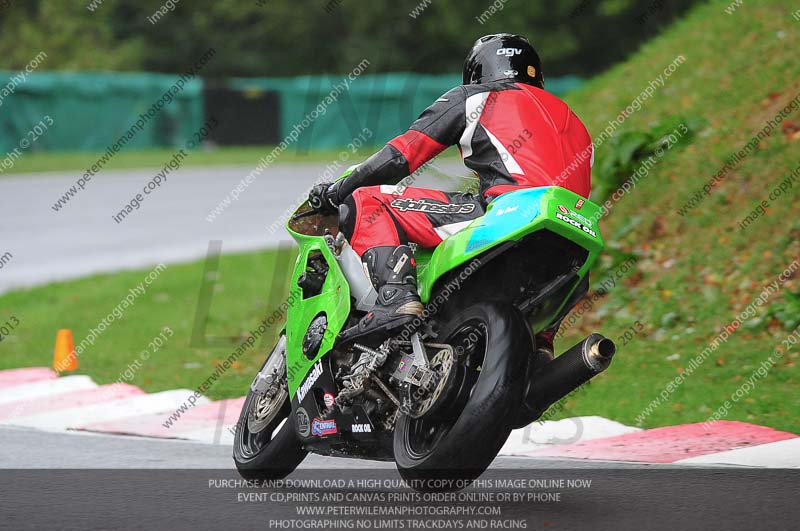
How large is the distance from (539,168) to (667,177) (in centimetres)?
670

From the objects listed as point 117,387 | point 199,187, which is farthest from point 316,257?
point 199,187

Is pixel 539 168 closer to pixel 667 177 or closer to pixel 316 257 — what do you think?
pixel 316 257

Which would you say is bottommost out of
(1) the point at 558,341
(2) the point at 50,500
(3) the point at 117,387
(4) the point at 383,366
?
(3) the point at 117,387

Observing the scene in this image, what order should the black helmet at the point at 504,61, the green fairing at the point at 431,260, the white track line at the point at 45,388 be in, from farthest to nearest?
the white track line at the point at 45,388
the black helmet at the point at 504,61
the green fairing at the point at 431,260

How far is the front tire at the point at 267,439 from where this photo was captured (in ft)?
20.6

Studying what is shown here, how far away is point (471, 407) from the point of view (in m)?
4.96

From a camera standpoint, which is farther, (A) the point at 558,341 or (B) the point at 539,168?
(A) the point at 558,341

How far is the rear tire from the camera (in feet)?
16.2

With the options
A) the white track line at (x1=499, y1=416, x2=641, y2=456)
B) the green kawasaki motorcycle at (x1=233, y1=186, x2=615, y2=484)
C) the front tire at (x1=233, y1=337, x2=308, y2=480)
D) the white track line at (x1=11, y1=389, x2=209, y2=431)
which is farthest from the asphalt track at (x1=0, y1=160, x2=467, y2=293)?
the green kawasaki motorcycle at (x1=233, y1=186, x2=615, y2=484)

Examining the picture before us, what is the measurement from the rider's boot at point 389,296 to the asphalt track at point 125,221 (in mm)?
10324

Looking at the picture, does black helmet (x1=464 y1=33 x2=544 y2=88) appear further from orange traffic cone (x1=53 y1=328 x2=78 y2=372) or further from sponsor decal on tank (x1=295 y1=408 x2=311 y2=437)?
orange traffic cone (x1=53 y1=328 x2=78 y2=372)

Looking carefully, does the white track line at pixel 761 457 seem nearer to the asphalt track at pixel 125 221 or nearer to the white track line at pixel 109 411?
the white track line at pixel 109 411

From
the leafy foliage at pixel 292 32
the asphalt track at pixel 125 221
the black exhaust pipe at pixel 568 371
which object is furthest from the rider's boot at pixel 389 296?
the leafy foliage at pixel 292 32

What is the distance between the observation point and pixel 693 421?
766cm
